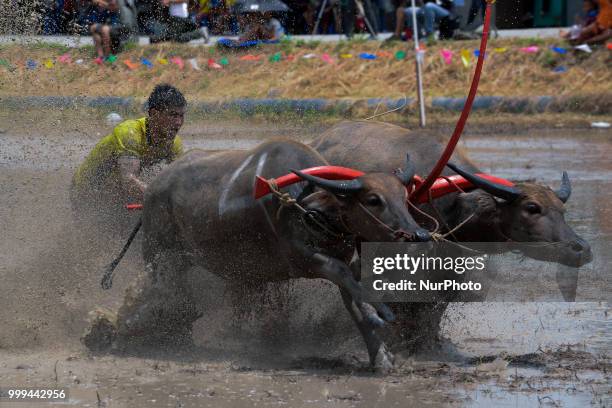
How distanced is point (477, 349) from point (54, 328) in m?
2.74

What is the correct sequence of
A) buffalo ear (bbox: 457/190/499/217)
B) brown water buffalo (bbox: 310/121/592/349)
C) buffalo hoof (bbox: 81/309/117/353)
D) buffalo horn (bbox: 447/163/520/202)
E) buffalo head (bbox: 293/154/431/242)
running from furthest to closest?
buffalo hoof (bbox: 81/309/117/353), buffalo ear (bbox: 457/190/499/217), buffalo horn (bbox: 447/163/520/202), brown water buffalo (bbox: 310/121/592/349), buffalo head (bbox: 293/154/431/242)

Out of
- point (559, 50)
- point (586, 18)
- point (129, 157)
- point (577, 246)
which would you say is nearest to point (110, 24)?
point (559, 50)

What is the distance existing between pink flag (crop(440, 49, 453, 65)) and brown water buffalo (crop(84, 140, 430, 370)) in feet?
35.5

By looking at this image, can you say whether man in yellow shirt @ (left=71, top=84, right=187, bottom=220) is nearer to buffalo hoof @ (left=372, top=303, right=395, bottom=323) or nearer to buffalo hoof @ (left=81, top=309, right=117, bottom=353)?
buffalo hoof @ (left=81, top=309, right=117, bottom=353)

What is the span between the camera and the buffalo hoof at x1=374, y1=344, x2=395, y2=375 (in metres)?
6.43

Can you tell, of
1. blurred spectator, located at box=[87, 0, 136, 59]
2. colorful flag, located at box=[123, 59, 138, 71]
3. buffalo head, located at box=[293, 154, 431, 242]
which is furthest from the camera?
colorful flag, located at box=[123, 59, 138, 71]

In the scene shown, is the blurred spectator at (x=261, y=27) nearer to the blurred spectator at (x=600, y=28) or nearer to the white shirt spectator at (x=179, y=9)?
the white shirt spectator at (x=179, y=9)

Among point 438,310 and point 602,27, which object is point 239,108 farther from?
point 438,310

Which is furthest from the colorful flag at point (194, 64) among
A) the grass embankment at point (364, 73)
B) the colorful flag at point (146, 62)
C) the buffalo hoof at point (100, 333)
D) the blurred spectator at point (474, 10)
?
the buffalo hoof at point (100, 333)

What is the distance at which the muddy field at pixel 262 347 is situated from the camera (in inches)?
238

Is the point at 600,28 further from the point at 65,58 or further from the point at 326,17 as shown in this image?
the point at 65,58

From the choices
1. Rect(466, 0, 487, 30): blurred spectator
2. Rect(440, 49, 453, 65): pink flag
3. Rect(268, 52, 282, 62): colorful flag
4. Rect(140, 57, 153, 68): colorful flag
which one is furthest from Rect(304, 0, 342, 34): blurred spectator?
Rect(140, 57, 153, 68): colorful flag

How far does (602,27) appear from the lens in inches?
708

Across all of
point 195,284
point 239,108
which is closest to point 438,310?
point 195,284
